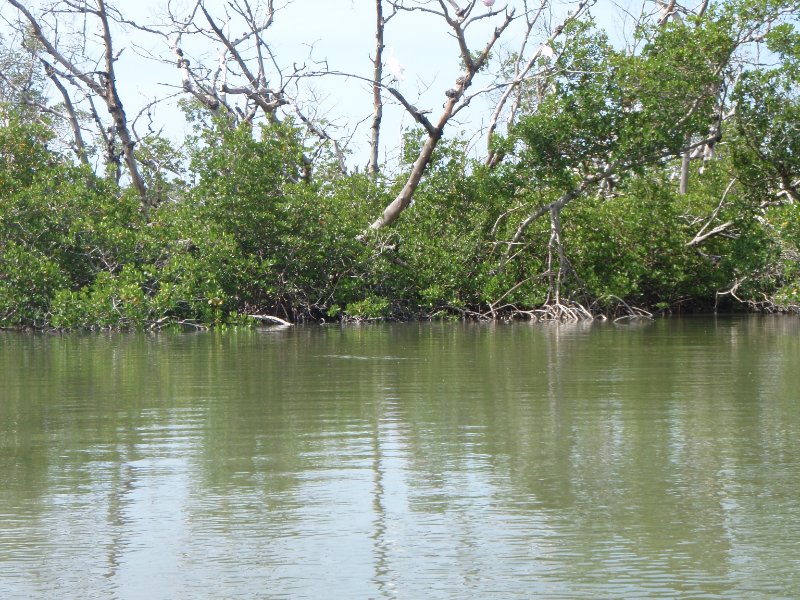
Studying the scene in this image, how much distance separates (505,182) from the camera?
22203 mm

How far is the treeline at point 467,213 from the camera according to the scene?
19.9 m

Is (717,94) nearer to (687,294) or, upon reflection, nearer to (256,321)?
(687,294)

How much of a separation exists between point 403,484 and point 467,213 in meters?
17.8

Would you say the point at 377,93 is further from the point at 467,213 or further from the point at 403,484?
→ the point at 403,484

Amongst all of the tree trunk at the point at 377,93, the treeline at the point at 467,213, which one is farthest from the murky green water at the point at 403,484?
the tree trunk at the point at 377,93

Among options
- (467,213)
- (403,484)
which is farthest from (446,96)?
(403,484)

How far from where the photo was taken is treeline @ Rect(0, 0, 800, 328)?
19875mm

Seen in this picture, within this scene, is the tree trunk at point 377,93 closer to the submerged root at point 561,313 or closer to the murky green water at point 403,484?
the submerged root at point 561,313

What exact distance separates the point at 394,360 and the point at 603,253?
11490 millimetres

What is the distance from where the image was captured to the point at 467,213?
74.8 ft

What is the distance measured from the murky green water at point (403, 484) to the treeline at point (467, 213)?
990 centimetres

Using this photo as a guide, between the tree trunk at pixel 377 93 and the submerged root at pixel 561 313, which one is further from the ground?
the tree trunk at pixel 377 93

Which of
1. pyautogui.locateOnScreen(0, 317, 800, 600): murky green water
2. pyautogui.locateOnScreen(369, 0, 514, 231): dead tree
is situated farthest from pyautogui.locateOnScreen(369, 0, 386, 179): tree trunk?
pyautogui.locateOnScreen(0, 317, 800, 600): murky green water

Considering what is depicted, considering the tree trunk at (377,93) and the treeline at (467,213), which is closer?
the treeline at (467,213)
